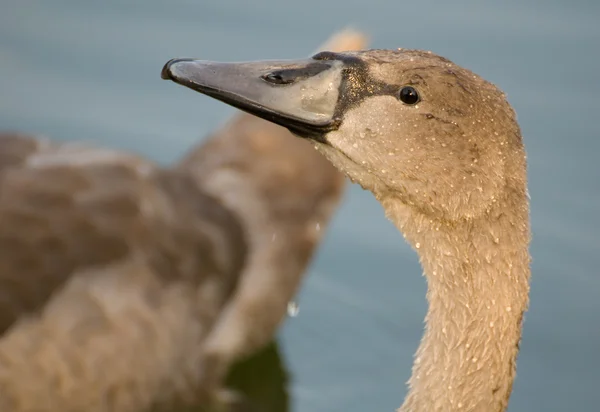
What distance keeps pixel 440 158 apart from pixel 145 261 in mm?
2846

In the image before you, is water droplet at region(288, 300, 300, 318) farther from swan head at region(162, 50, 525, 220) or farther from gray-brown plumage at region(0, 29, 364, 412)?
swan head at region(162, 50, 525, 220)

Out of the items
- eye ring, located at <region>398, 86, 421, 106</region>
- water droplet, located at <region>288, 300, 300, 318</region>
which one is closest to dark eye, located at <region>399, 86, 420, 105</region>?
eye ring, located at <region>398, 86, 421, 106</region>

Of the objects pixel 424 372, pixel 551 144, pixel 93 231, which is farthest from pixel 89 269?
pixel 551 144

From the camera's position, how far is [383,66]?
13.6 ft

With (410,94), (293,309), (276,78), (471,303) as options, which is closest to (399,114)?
(410,94)

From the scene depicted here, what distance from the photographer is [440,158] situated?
13.6ft

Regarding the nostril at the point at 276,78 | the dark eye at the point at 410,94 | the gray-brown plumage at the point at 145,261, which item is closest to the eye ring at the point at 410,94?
the dark eye at the point at 410,94

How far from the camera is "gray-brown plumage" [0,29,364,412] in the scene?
6.30m

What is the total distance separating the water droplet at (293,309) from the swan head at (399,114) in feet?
11.0

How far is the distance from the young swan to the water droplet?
3214 mm

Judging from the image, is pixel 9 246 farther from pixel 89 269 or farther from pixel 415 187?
pixel 415 187

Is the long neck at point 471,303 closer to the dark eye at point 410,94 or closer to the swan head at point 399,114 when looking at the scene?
the swan head at point 399,114

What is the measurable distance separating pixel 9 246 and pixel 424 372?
8.72 ft

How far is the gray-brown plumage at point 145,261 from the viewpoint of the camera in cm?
630
